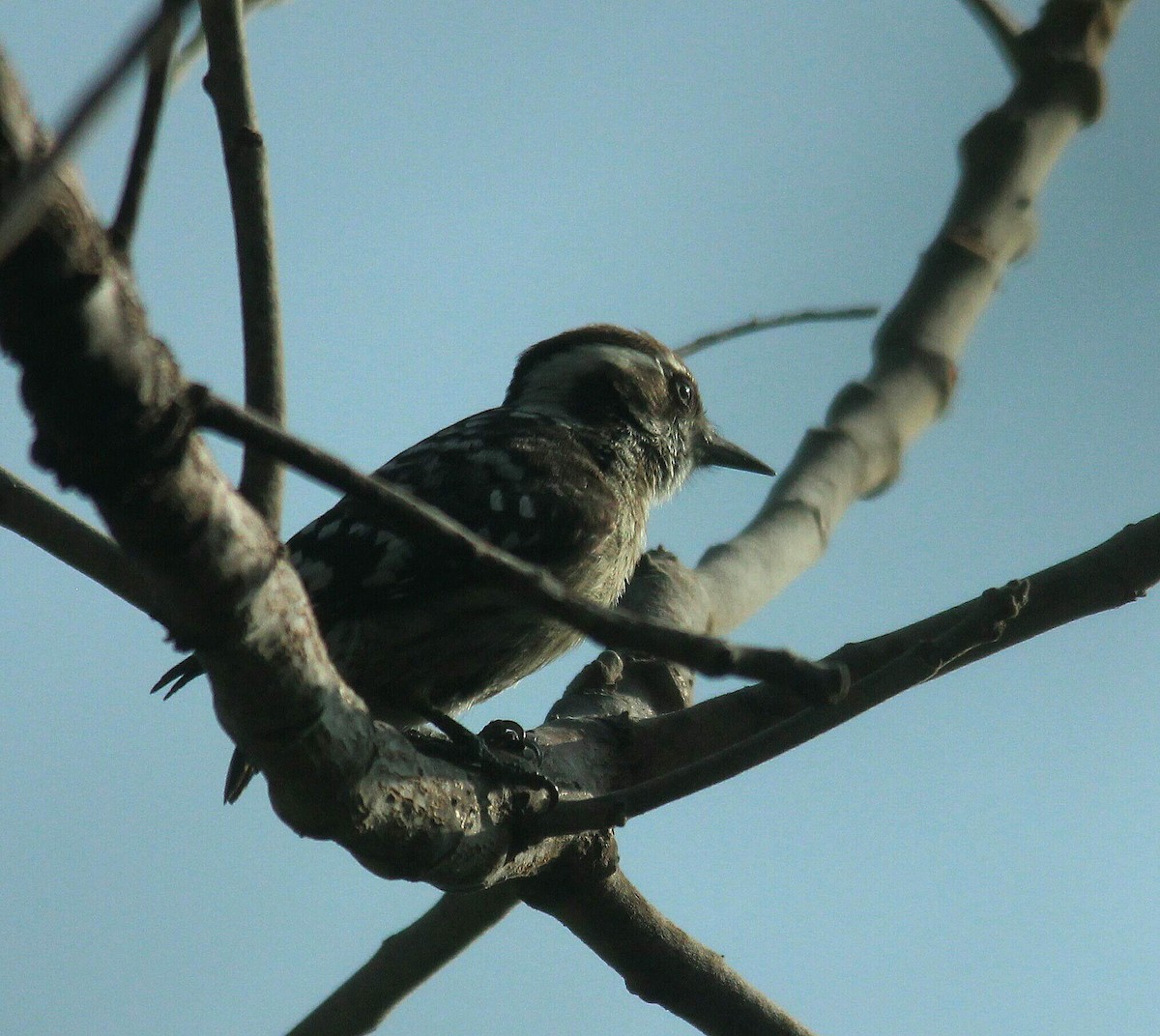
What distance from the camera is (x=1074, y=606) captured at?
2867 millimetres

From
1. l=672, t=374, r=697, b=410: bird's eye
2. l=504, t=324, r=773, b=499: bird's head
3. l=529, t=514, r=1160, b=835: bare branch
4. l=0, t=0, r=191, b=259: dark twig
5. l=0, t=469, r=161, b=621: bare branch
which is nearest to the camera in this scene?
l=0, t=0, r=191, b=259: dark twig

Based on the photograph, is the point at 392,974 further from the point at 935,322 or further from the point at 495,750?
the point at 935,322

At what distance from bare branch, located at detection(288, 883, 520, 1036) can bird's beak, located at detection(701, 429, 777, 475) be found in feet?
9.87

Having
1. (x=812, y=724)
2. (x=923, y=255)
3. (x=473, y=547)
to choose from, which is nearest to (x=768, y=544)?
(x=923, y=255)

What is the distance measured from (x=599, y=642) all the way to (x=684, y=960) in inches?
81.1

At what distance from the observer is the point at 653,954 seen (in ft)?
11.4

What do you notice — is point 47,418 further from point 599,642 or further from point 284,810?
point 284,810

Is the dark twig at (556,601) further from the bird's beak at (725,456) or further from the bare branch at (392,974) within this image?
the bird's beak at (725,456)

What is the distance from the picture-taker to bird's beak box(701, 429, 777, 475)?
6.38 m

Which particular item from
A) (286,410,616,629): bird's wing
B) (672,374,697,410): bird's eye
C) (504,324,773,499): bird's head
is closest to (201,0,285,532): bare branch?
(286,410,616,629): bird's wing

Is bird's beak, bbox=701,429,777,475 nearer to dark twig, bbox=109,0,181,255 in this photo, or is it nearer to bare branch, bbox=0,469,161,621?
bare branch, bbox=0,469,161,621

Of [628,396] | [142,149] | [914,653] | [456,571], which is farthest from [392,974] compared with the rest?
[628,396]

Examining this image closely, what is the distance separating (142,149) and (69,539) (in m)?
1.77

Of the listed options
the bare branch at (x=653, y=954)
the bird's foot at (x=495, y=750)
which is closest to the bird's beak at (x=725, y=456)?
the bird's foot at (x=495, y=750)
